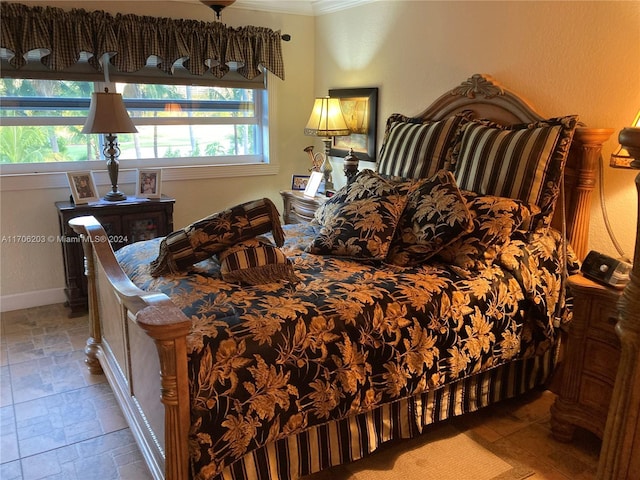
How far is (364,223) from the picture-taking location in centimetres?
244

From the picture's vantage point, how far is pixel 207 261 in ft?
7.71

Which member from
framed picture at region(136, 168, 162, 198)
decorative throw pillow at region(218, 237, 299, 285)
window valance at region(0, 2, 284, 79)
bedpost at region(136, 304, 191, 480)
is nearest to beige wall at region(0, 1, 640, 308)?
window valance at region(0, 2, 284, 79)

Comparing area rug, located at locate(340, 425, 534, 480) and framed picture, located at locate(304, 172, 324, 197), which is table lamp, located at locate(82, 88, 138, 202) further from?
area rug, located at locate(340, 425, 534, 480)

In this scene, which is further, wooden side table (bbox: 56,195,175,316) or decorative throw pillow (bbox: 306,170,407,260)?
wooden side table (bbox: 56,195,175,316)

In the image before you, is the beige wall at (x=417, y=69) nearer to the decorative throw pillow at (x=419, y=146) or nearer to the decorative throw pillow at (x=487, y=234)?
the decorative throw pillow at (x=419, y=146)

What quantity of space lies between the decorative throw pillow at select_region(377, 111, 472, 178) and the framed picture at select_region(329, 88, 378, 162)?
1.75 ft

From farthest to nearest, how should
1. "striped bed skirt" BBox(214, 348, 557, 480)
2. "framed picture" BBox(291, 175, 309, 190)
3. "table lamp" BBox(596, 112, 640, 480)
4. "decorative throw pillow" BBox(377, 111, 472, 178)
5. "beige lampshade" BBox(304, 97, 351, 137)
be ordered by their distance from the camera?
1. "framed picture" BBox(291, 175, 309, 190)
2. "beige lampshade" BBox(304, 97, 351, 137)
3. "decorative throw pillow" BBox(377, 111, 472, 178)
4. "striped bed skirt" BBox(214, 348, 557, 480)
5. "table lamp" BBox(596, 112, 640, 480)

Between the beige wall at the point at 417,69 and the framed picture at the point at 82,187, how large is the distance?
23 cm

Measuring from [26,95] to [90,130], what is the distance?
0.60 metres

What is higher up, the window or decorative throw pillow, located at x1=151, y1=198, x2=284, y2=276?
the window

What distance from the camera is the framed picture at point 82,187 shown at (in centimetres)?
355

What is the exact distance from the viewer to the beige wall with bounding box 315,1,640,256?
7.77ft

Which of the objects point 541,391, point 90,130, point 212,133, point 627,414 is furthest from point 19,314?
point 627,414

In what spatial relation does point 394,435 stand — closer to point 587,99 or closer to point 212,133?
point 587,99
